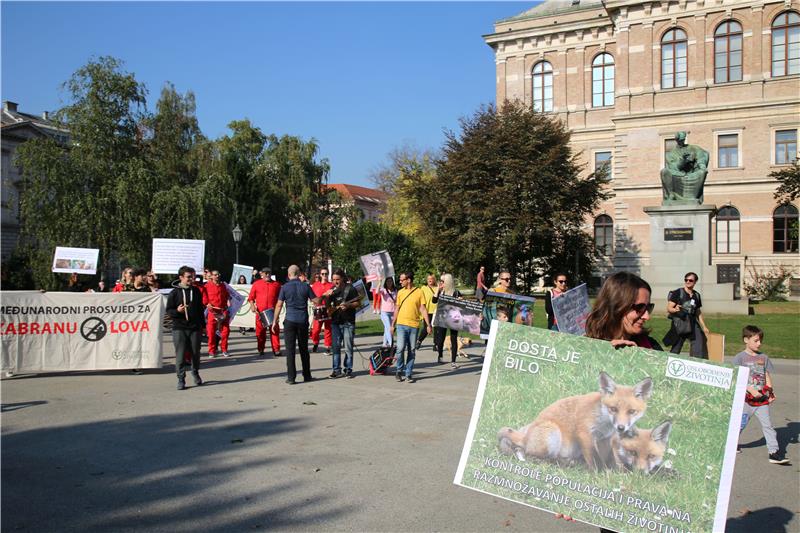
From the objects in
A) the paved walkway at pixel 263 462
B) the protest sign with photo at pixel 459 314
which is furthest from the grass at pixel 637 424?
the protest sign with photo at pixel 459 314

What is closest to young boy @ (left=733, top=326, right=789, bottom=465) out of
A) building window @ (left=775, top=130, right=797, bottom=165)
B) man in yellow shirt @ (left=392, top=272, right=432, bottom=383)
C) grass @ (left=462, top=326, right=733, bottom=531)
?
grass @ (left=462, top=326, right=733, bottom=531)

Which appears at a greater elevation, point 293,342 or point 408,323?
point 408,323

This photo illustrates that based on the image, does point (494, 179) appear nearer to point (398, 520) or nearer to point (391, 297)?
point (391, 297)

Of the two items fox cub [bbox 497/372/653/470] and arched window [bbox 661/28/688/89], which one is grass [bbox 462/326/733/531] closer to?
fox cub [bbox 497/372/653/470]

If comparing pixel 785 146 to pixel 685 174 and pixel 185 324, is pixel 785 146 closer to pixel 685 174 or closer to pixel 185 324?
pixel 685 174

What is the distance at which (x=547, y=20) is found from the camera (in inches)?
2151

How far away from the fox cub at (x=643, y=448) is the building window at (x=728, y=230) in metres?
46.9

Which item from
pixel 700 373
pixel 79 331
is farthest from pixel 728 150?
pixel 700 373

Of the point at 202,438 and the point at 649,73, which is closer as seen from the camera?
the point at 202,438

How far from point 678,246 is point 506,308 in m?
14.1

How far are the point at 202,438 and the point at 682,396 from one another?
6055 mm

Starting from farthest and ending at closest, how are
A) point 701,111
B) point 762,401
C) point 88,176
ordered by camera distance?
1. point 701,111
2. point 88,176
3. point 762,401

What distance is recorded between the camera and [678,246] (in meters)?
24.3

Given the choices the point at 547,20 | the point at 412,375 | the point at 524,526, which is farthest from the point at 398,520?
the point at 547,20
